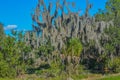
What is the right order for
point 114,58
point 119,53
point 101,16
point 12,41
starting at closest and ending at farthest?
point 12,41, point 114,58, point 119,53, point 101,16

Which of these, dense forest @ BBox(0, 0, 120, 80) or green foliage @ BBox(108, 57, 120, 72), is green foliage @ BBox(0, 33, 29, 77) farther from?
green foliage @ BBox(108, 57, 120, 72)

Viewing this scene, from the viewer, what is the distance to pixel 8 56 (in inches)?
1411

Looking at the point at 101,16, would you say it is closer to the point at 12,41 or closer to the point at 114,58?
the point at 114,58

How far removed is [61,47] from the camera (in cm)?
3684

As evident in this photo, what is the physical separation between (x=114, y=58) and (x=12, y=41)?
1189 cm

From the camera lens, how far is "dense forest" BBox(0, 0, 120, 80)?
35812mm

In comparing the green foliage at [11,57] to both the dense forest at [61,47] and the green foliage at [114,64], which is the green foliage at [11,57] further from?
the green foliage at [114,64]

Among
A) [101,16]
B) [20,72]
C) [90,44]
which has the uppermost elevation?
[101,16]

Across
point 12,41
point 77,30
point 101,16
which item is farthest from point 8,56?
point 101,16

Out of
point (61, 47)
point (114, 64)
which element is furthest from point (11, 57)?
point (114, 64)

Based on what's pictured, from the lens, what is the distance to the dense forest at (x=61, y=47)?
35.8 meters

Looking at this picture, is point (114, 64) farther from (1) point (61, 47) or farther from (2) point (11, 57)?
(2) point (11, 57)

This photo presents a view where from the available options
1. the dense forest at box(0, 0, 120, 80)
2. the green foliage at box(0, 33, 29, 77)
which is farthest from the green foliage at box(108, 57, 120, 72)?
the green foliage at box(0, 33, 29, 77)

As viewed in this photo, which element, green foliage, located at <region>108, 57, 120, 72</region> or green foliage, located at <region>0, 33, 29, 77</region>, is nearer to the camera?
green foliage, located at <region>0, 33, 29, 77</region>
